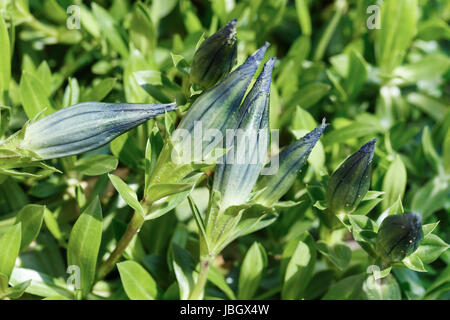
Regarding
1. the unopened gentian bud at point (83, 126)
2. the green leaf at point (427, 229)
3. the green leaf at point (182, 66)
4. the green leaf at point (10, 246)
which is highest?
the green leaf at point (182, 66)

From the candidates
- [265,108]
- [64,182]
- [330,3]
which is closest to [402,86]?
[330,3]

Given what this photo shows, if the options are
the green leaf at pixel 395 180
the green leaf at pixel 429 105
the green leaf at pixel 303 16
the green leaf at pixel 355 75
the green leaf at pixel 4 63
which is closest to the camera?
the green leaf at pixel 4 63

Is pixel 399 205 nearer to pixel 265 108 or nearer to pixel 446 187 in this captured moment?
pixel 265 108

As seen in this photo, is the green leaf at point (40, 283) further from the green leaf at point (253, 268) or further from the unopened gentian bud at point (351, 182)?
the unopened gentian bud at point (351, 182)

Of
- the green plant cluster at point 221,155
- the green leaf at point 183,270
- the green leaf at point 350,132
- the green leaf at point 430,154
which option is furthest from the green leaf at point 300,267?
the green leaf at point 430,154

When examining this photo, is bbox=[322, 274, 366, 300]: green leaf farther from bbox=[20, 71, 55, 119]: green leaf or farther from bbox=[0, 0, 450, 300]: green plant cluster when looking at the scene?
bbox=[20, 71, 55, 119]: green leaf

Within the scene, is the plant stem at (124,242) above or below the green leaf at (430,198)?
above

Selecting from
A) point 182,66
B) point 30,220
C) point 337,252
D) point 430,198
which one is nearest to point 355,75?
point 430,198
